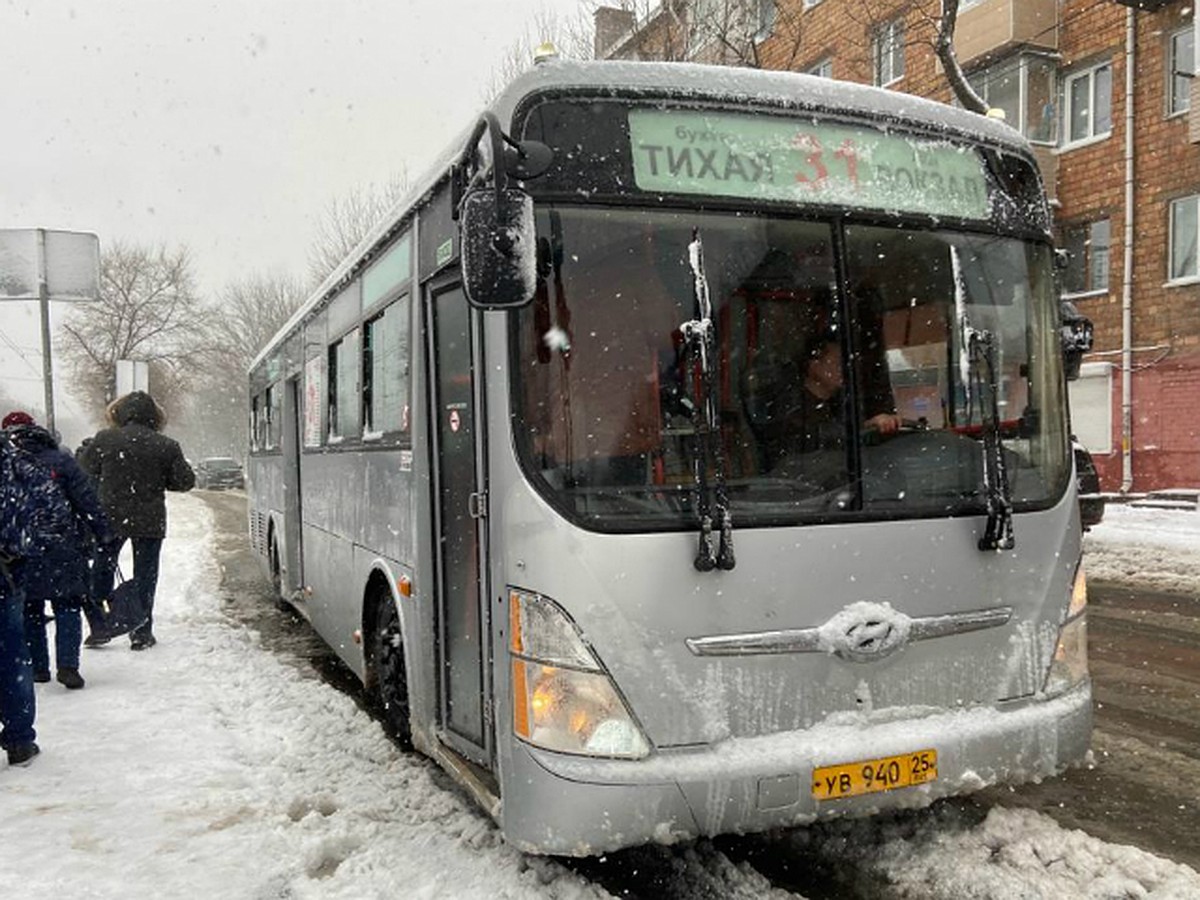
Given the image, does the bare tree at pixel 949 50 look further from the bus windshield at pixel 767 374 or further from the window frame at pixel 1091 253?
the bus windshield at pixel 767 374

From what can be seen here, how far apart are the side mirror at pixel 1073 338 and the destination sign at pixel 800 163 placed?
63 cm

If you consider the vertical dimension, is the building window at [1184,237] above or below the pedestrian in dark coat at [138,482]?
above

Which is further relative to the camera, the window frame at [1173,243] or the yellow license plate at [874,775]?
the window frame at [1173,243]

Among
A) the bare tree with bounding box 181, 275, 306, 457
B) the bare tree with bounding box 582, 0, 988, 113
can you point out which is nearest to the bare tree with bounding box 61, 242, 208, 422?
the bare tree with bounding box 181, 275, 306, 457

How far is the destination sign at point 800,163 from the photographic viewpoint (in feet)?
11.2

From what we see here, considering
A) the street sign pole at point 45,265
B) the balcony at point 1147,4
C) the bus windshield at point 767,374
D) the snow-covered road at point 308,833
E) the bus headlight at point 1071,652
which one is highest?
the balcony at point 1147,4

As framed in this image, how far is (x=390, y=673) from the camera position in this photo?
202 inches

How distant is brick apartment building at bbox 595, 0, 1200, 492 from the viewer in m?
18.7

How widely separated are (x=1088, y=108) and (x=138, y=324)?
40954 mm

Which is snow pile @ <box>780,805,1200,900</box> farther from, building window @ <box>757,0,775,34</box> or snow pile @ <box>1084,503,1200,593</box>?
building window @ <box>757,0,775,34</box>

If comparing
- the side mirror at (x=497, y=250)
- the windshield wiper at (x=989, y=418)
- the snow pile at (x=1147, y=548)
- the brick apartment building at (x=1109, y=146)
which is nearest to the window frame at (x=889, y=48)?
the brick apartment building at (x=1109, y=146)

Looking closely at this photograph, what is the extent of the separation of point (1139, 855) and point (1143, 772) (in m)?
1.23

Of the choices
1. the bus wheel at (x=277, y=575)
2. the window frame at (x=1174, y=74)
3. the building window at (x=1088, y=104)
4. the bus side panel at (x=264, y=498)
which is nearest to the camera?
the bus side panel at (x=264, y=498)

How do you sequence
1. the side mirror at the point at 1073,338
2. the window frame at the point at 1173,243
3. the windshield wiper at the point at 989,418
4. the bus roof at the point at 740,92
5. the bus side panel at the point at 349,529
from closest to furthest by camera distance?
the bus roof at the point at 740,92 < the windshield wiper at the point at 989,418 < the side mirror at the point at 1073,338 < the bus side panel at the point at 349,529 < the window frame at the point at 1173,243
